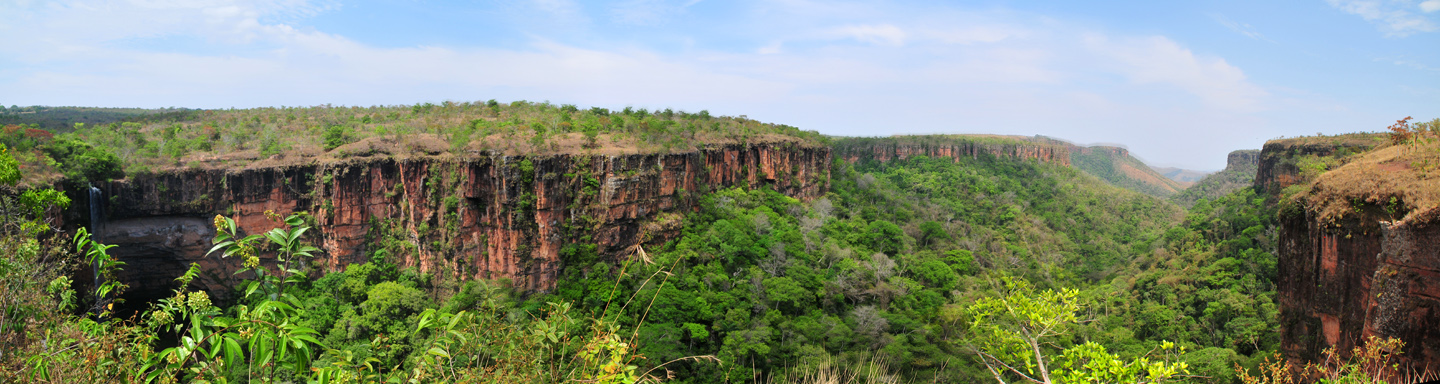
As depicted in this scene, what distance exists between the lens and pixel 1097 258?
43469 millimetres

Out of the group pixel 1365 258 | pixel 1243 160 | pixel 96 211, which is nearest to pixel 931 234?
pixel 1365 258

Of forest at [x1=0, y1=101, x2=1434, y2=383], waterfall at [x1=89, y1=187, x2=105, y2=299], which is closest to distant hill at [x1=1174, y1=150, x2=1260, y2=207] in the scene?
forest at [x1=0, y1=101, x2=1434, y2=383]

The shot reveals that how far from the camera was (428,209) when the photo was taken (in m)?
30.2

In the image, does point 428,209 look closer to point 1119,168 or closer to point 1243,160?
point 1243,160

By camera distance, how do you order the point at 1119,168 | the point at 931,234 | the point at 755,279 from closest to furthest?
1. the point at 755,279
2. the point at 931,234
3. the point at 1119,168

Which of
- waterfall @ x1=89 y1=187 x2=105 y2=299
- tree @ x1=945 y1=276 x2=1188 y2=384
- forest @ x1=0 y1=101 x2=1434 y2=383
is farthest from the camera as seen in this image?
waterfall @ x1=89 y1=187 x2=105 y2=299

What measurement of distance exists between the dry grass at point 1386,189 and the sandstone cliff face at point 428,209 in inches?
926

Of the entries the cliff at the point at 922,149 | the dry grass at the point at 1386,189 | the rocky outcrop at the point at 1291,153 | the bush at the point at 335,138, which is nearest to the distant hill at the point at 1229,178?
the cliff at the point at 922,149

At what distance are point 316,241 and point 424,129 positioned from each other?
8.40m

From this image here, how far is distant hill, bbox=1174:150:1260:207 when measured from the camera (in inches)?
2931

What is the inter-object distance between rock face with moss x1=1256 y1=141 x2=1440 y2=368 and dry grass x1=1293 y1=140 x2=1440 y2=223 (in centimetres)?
2

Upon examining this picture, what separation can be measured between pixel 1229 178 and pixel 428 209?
91.8 m

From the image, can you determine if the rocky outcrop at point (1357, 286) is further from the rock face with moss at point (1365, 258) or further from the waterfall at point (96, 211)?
the waterfall at point (96, 211)

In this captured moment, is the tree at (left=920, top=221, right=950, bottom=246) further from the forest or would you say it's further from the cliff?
the cliff
